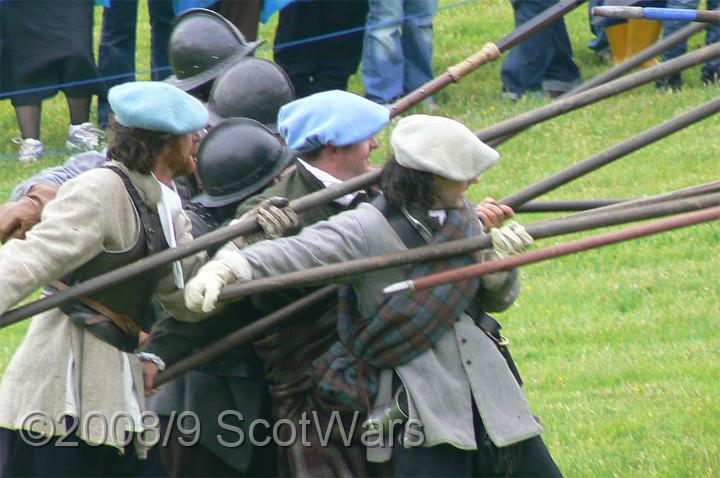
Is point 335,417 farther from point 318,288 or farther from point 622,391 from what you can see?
point 622,391

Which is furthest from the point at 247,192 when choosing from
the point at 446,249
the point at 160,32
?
the point at 160,32

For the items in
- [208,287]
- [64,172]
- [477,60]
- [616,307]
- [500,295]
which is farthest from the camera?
[616,307]

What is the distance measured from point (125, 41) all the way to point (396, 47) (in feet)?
7.32

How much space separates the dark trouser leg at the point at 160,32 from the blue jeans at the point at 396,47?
1558 mm

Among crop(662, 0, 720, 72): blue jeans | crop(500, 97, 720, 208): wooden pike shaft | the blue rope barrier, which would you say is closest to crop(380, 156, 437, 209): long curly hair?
crop(500, 97, 720, 208): wooden pike shaft

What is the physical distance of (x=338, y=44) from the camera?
11.9 m

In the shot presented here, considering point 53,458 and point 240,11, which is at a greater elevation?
point 53,458

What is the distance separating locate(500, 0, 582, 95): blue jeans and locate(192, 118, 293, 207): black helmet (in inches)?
263

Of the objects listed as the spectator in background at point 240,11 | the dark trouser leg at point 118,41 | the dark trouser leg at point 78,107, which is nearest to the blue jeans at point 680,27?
the spectator in background at point 240,11

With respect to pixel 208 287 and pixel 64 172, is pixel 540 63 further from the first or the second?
pixel 208 287

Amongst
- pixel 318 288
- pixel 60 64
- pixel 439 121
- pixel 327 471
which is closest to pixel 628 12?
pixel 439 121

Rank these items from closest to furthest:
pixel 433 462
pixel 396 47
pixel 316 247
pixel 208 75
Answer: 1. pixel 316 247
2. pixel 433 462
3. pixel 208 75
4. pixel 396 47

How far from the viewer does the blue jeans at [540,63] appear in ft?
38.4

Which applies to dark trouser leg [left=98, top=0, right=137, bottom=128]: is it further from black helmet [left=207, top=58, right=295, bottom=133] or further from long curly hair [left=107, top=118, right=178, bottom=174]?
long curly hair [left=107, top=118, right=178, bottom=174]
